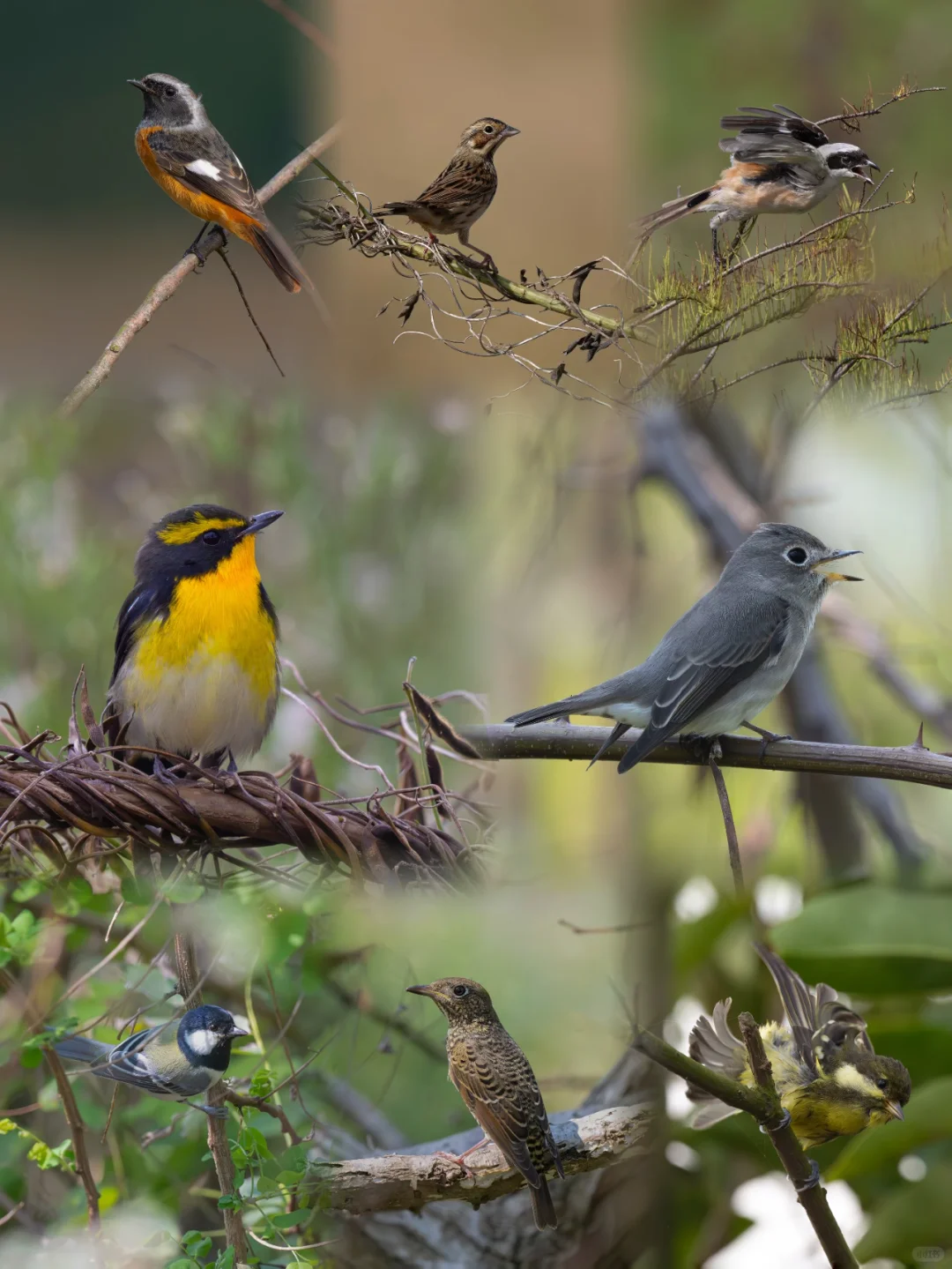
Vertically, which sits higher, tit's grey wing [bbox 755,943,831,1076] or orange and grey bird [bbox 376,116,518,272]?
orange and grey bird [bbox 376,116,518,272]

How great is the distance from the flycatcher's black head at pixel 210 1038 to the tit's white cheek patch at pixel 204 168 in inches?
34.0

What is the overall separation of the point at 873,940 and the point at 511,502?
663 millimetres

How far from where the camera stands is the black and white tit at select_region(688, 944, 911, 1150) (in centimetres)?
129

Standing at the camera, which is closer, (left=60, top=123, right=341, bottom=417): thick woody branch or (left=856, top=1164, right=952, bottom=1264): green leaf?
(left=60, top=123, right=341, bottom=417): thick woody branch

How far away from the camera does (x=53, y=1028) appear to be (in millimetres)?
1588

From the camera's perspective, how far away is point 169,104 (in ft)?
3.87

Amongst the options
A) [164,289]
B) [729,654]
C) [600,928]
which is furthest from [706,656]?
[164,289]

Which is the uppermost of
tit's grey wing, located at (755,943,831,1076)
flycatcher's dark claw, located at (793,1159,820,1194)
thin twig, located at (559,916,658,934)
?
thin twig, located at (559,916,658,934)

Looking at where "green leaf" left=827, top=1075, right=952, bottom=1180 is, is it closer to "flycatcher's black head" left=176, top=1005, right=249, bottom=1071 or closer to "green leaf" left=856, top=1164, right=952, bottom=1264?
"green leaf" left=856, top=1164, right=952, bottom=1264

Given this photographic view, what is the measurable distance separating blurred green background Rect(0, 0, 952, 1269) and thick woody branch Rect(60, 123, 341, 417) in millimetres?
23

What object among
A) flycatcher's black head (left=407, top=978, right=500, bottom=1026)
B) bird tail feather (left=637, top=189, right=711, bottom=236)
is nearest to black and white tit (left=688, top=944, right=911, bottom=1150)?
flycatcher's black head (left=407, top=978, right=500, bottom=1026)

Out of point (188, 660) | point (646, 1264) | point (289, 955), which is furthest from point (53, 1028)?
point (646, 1264)

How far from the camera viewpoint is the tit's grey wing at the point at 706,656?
1080mm

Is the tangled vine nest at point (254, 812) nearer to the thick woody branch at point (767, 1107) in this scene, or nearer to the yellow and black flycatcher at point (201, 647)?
the yellow and black flycatcher at point (201, 647)
